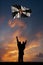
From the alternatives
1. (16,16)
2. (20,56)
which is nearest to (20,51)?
(20,56)

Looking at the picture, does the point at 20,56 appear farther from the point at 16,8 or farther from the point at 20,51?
the point at 16,8

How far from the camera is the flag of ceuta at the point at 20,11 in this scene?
67.4 feet

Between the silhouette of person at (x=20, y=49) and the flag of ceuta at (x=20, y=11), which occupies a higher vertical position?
the flag of ceuta at (x=20, y=11)

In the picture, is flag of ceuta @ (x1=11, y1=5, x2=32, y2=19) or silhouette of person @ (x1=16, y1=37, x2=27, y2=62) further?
flag of ceuta @ (x1=11, y1=5, x2=32, y2=19)

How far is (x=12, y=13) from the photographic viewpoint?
2064 cm

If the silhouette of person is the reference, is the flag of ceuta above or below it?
above

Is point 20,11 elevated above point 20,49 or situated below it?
above

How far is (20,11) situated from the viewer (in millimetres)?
20750

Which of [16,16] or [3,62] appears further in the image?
[3,62]

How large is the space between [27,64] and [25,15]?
19.2 feet

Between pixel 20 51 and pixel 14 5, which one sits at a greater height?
pixel 14 5

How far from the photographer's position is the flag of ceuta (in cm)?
A: 2055

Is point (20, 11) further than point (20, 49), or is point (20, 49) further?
point (20, 11)

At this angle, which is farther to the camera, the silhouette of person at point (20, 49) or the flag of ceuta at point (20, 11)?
the flag of ceuta at point (20, 11)
